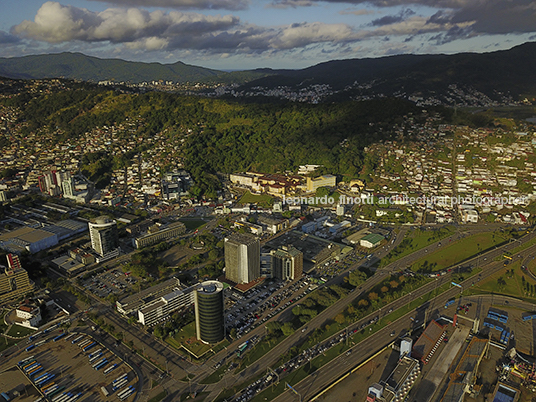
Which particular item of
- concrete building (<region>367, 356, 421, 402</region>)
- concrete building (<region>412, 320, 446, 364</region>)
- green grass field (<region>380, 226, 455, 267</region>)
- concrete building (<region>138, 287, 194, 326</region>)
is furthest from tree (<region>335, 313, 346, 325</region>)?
concrete building (<region>138, 287, 194, 326</region>)

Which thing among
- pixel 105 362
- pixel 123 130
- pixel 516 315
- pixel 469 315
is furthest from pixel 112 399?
pixel 123 130

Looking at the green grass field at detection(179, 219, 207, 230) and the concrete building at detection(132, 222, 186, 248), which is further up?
the concrete building at detection(132, 222, 186, 248)

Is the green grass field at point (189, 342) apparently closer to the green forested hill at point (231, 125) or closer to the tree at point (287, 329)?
the tree at point (287, 329)

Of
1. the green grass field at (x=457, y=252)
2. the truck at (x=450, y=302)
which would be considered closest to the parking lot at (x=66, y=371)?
the truck at (x=450, y=302)

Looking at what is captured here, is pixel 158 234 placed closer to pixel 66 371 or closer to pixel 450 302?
pixel 66 371

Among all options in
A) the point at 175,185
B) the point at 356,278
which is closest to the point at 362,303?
the point at 356,278

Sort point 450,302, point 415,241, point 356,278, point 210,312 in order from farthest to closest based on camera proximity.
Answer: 1. point 415,241
2. point 356,278
3. point 450,302
4. point 210,312

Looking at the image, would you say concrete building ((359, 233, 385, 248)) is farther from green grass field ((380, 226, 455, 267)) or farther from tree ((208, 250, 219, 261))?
tree ((208, 250, 219, 261))
